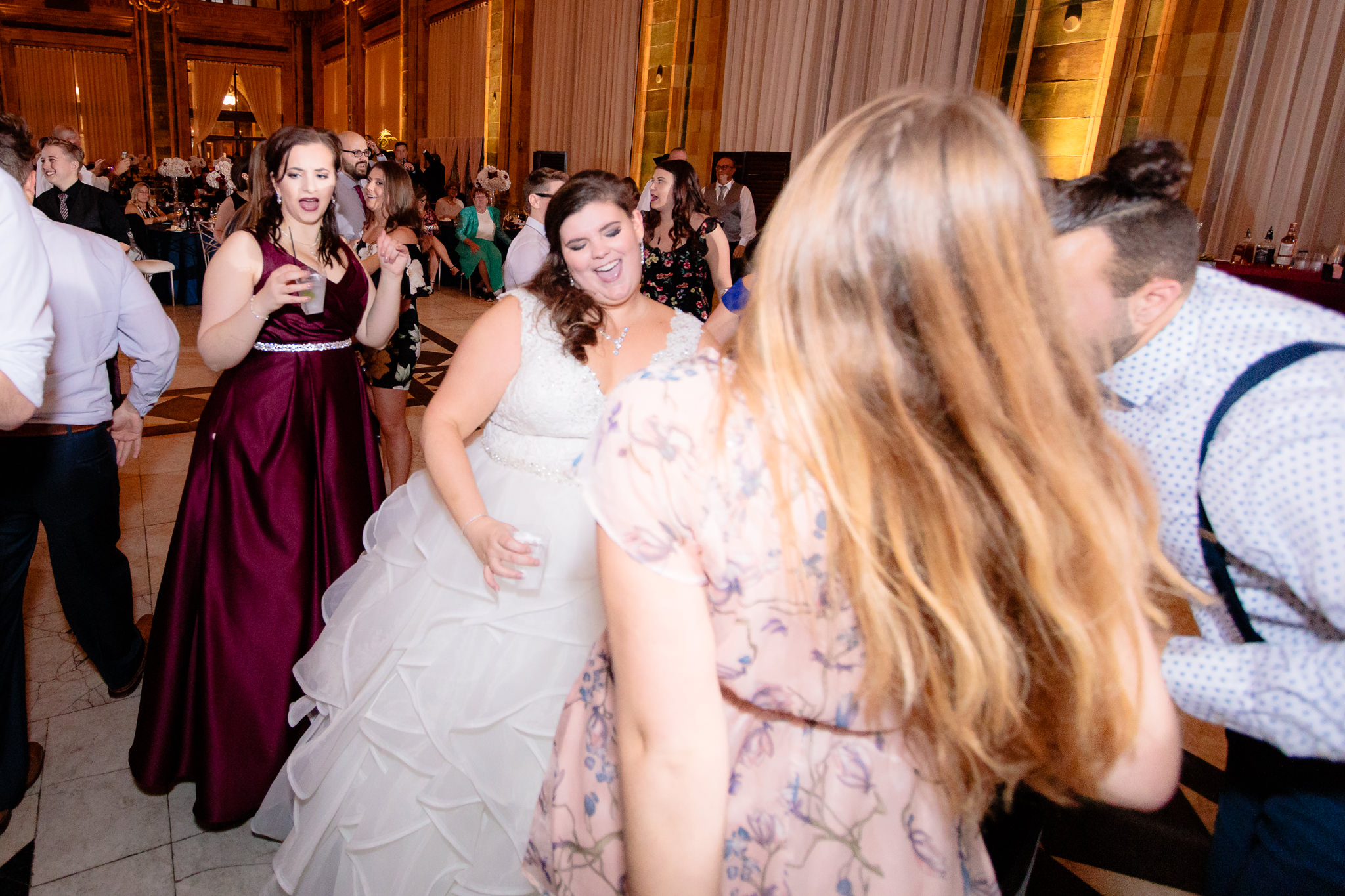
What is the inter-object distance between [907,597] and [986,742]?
188 millimetres

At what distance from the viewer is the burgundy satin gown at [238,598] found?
173 cm

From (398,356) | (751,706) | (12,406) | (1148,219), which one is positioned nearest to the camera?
(751,706)

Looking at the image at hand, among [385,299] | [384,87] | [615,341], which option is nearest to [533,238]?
[385,299]

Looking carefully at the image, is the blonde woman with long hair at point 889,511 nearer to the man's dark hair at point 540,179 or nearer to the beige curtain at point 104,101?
the man's dark hair at point 540,179

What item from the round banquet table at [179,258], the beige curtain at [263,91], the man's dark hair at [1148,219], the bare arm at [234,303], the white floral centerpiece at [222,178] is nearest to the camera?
the man's dark hair at [1148,219]

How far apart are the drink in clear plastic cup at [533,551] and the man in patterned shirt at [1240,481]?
0.84 metres

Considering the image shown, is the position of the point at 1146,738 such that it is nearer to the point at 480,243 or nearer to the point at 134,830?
the point at 134,830

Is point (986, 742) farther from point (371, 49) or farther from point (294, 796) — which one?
point (371, 49)

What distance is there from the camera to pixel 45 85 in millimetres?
18328

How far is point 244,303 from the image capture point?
5.74ft

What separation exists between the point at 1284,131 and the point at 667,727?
646 cm

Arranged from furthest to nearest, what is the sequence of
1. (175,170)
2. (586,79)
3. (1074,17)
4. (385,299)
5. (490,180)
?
(586,79) < (175,170) < (490,180) < (1074,17) < (385,299)

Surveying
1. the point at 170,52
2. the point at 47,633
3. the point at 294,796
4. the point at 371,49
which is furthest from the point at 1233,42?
the point at 170,52

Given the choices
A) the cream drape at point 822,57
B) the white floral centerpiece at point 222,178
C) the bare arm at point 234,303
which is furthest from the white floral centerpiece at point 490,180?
the bare arm at point 234,303
